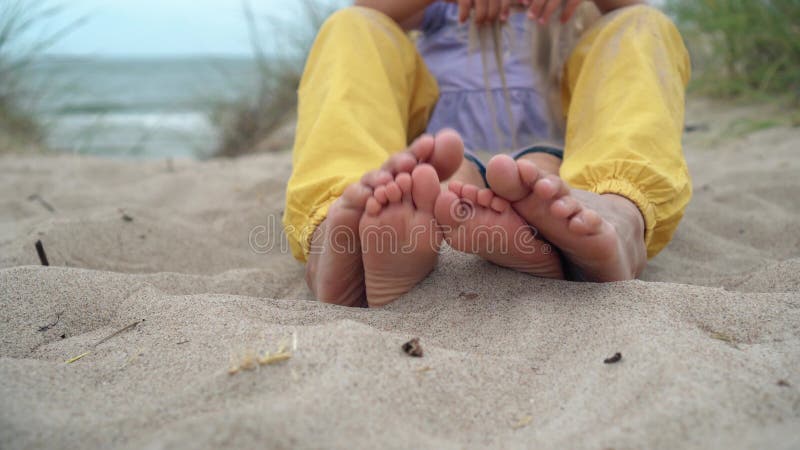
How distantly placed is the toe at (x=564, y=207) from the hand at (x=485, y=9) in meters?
0.61

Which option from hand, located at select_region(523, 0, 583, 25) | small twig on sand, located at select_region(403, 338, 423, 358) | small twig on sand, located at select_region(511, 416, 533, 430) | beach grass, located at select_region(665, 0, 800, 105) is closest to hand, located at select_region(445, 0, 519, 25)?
hand, located at select_region(523, 0, 583, 25)

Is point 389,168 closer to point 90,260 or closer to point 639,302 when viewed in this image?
point 639,302

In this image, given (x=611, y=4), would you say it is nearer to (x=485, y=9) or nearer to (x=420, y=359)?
(x=485, y=9)

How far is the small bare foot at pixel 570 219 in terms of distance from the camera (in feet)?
2.76

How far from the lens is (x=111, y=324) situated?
98 cm

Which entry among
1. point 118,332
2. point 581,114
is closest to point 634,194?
point 581,114

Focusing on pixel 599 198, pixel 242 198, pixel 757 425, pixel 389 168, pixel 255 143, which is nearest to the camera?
pixel 757 425

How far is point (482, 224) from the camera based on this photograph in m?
0.88

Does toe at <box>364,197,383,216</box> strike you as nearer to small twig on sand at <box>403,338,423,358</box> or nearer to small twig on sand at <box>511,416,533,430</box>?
small twig on sand at <box>403,338,423,358</box>

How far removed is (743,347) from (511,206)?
1.17ft

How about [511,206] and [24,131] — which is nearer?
[511,206]

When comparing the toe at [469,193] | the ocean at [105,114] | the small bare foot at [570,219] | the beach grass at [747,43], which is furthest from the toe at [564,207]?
the ocean at [105,114]

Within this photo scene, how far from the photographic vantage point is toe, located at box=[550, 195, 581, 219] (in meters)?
0.85

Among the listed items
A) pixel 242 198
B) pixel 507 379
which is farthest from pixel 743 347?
pixel 242 198
